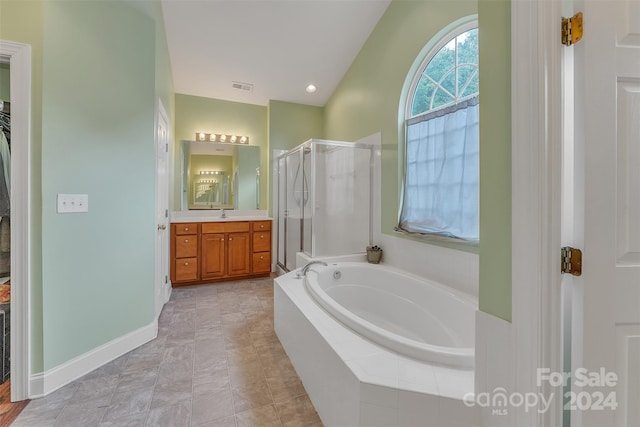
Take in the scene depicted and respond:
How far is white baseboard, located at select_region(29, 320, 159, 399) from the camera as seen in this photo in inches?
58.4

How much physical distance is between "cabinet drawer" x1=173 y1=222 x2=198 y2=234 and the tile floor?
1.22m

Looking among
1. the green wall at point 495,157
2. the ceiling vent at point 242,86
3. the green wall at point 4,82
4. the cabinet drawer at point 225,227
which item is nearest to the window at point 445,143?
the green wall at point 495,157

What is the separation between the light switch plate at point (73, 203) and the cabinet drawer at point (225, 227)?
5.55ft

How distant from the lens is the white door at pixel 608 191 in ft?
2.38

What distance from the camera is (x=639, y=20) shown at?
734 millimetres

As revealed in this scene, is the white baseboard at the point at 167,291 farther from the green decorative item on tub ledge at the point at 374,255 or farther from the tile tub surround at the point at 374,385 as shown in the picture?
the green decorative item on tub ledge at the point at 374,255

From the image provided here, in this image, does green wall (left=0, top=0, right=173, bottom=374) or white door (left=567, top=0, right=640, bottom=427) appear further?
green wall (left=0, top=0, right=173, bottom=374)

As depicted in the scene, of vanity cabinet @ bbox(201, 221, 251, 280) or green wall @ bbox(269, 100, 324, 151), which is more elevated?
green wall @ bbox(269, 100, 324, 151)

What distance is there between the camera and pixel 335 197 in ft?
10.2

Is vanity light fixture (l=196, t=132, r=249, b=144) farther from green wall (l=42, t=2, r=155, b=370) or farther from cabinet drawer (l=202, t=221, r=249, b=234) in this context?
green wall (l=42, t=2, r=155, b=370)

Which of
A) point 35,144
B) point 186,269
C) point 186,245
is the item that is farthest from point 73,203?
point 186,269

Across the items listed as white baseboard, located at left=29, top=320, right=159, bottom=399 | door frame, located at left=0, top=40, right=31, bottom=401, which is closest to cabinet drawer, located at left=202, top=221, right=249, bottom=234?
white baseboard, located at left=29, top=320, right=159, bottom=399

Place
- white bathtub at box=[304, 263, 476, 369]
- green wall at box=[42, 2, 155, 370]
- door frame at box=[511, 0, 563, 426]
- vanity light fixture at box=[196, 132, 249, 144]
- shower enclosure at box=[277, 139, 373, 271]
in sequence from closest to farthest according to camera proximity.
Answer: door frame at box=[511, 0, 563, 426] → white bathtub at box=[304, 263, 476, 369] → green wall at box=[42, 2, 155, 370] → shower enclosure at box=[277, 139, 373, 271] → vanity light fixture at box=[196, 132, 249, 144]

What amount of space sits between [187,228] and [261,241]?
3.14 feet
